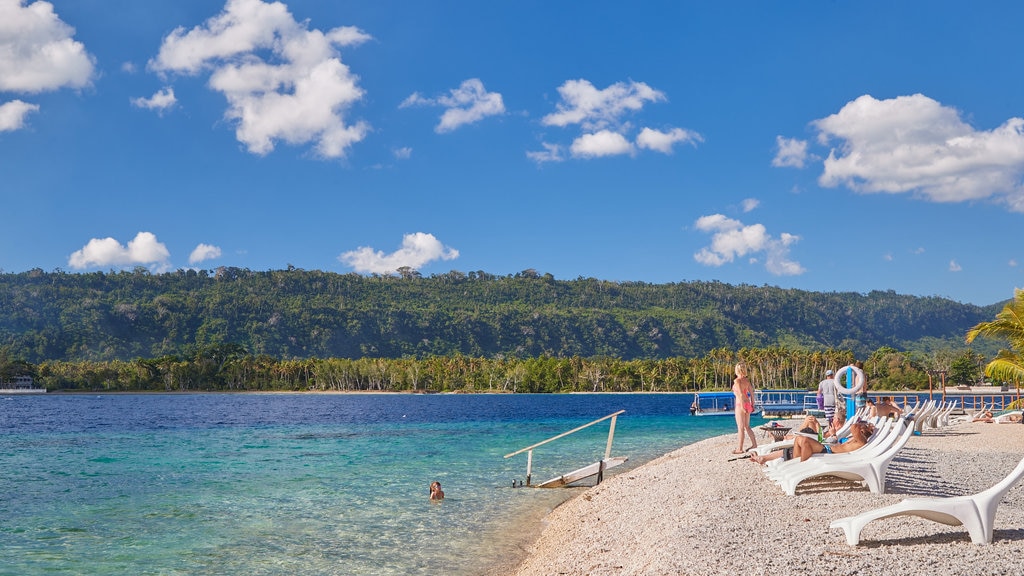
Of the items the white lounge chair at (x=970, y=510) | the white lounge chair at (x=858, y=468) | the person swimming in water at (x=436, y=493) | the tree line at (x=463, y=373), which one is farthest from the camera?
the tree line at (x=463, y=373)

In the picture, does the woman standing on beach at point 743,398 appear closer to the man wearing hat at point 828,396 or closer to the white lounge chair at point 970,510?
the man wearing hat at point 828,396

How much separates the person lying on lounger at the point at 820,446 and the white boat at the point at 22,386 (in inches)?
6322

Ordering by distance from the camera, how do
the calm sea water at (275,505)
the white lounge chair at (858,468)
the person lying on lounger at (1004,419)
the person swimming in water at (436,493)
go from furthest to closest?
1. the person lying on lounger at (1004,419)
2. the person swimming in water at (436,493)
3. the calm sea water at (275,505)
4. the white lounge chair at (858,468)

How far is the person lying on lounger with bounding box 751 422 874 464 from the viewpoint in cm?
1206

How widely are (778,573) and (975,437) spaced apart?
2051cm

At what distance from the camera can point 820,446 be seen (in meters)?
12.3

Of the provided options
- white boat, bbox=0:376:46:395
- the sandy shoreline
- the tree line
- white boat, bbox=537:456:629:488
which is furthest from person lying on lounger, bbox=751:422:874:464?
white boat, bbox=0:376:46:395

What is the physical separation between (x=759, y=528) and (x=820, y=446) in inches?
152

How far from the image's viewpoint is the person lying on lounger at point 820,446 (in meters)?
12.1

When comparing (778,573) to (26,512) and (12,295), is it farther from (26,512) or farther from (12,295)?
(12,295)

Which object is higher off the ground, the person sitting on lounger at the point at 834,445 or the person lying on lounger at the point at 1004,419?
the person sitting on lounger at the point at 834,445

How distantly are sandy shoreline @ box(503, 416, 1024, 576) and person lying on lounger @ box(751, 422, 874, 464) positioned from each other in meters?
0.47

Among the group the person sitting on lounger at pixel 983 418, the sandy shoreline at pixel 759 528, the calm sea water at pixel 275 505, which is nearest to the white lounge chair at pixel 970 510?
the sandy shoreline at pixel 759 528

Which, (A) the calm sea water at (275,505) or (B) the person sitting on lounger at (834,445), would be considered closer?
(A) the calm sea water at (275,505)
